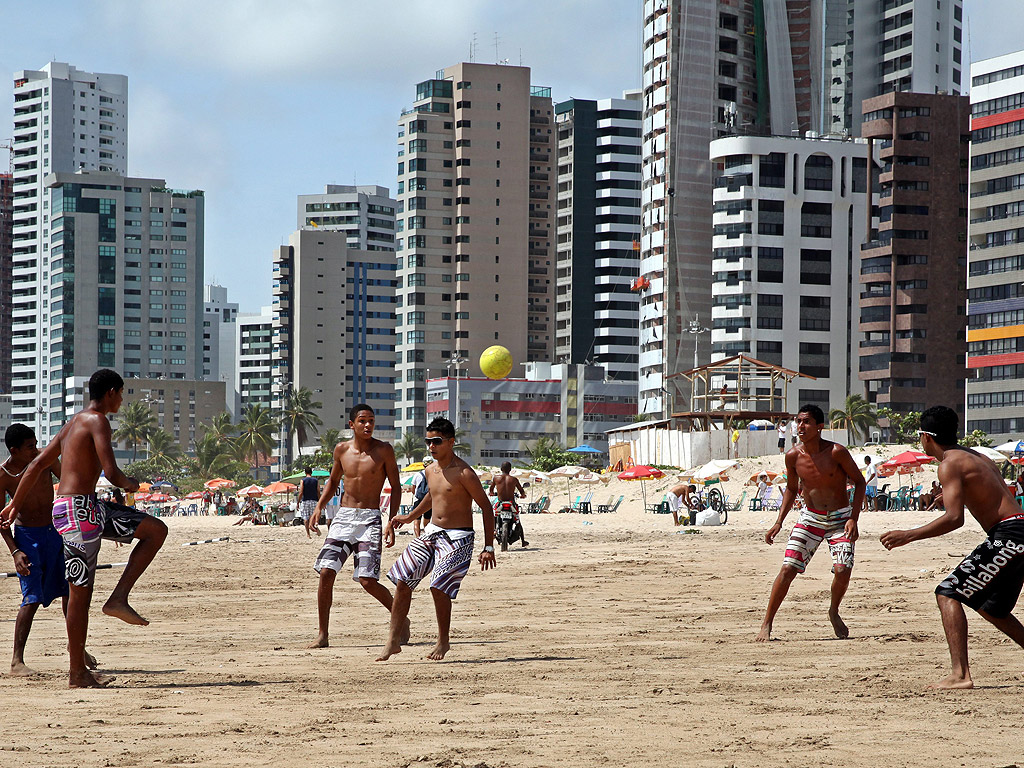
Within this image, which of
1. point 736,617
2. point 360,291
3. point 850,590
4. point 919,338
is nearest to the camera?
point 736,617

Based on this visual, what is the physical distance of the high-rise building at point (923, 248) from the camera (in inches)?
3642

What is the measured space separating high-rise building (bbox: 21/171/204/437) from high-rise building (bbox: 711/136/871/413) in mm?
98118

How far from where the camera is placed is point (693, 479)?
46.0 m

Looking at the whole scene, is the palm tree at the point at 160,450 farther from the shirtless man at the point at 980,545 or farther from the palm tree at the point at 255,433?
the shirtless man at the point at 980,545

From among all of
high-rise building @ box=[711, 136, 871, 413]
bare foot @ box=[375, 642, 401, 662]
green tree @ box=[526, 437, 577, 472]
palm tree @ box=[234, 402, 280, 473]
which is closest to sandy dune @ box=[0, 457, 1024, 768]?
bare foot @ box=[375, 642, 401, 662]

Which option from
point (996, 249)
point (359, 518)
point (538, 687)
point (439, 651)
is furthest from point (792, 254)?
point (538, 687)

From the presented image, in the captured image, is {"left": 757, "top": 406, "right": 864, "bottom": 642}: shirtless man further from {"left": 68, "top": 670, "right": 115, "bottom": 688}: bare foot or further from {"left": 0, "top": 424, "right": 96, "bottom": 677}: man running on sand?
{"left": 0, "top": 424, "right": 96, "bottom": 677}: man running on sand

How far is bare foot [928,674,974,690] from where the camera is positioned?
7941 millimetres

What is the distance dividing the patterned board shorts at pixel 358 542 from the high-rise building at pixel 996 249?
78257 millimetres

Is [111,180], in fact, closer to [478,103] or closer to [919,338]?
[478,103]

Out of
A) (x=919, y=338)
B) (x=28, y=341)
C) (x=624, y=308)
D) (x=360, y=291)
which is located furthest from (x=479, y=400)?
(x=28, y=341)

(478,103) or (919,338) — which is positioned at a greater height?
(478,103)

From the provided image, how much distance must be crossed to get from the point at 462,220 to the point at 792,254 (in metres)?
45.4

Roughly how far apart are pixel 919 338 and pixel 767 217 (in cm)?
1438
